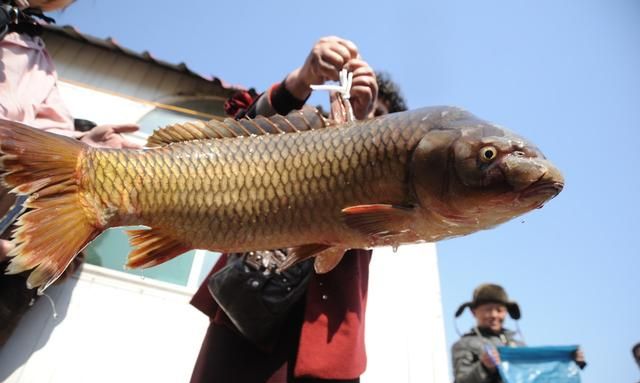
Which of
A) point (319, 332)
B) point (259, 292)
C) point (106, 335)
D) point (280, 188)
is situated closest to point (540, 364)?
point (319, 332)

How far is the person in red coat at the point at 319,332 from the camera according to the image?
5.74 feet

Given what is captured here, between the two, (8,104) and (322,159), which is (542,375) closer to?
(322,159)

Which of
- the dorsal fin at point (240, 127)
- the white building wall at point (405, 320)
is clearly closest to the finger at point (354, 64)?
the dorsal fin at point (240, 127)

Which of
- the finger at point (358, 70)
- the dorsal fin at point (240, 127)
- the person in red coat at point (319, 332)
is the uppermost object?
the finger at point (358, 70)

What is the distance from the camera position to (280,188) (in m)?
1.30

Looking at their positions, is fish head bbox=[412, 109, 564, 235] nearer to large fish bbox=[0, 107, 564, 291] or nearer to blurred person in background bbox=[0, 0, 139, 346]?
large fish bbox=[0, 107, 564, 291]

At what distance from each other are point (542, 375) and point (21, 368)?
15.9 feet

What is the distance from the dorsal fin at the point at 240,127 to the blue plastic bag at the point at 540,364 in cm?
378

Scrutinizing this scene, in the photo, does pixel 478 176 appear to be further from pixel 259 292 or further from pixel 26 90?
pixel 26 90

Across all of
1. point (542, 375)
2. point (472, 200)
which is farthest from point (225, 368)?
point (542, 375)

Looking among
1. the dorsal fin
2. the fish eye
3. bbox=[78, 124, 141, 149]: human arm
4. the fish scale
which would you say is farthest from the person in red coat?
bbox=[78, 124, 141, 149]: human arm

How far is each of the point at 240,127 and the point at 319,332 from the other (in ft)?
3.19

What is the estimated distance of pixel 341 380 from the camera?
1.74 m

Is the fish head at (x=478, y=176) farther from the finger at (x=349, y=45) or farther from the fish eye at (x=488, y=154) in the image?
the finger at (x=349, y=45)
